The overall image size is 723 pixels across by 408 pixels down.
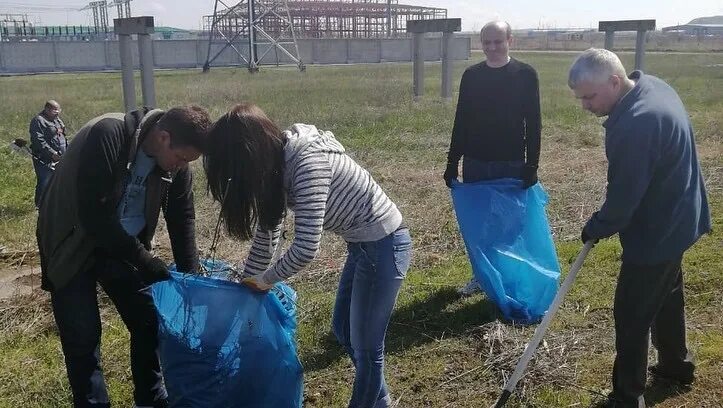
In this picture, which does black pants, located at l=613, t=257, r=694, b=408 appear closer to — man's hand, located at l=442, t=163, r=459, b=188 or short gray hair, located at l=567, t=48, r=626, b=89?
short gray hair, located at l=567, t=48, r=626, b=89

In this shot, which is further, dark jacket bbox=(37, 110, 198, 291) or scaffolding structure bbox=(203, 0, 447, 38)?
scaffolding structure bbox=(203, 0, 447, 38)

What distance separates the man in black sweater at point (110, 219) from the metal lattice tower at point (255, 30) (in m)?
25.2

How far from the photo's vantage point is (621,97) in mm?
2430

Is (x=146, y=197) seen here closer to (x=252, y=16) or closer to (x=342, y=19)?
(x=252, y=16)

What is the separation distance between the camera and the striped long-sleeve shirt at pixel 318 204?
2.08 meters

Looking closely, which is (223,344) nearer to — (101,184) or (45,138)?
(101,184)

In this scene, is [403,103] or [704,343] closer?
[704,343]

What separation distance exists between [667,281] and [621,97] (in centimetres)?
73

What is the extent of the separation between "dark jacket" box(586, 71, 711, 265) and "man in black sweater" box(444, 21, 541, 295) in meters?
1.24

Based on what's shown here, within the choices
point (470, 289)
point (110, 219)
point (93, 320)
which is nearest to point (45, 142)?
point (470, 289)

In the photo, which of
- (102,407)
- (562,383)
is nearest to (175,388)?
(102,407)

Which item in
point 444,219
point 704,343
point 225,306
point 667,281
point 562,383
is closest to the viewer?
point 225,306

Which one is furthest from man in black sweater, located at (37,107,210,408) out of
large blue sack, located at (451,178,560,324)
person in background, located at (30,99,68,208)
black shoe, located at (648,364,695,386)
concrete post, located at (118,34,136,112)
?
concrete post, located at (118,34,136,112)

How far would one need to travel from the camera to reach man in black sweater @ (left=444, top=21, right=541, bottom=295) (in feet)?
12.4
